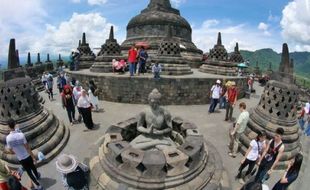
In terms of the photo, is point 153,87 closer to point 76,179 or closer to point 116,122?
point 116,122

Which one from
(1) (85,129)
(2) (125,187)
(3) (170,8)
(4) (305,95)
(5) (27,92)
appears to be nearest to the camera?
(2) (125,187)

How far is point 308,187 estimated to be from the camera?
17.3ft

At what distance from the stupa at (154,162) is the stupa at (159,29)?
1701 centimetres

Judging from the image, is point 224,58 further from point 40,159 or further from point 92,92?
point 40,159

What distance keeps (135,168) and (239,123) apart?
11.2 feet

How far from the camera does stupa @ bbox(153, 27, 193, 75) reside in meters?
13.8

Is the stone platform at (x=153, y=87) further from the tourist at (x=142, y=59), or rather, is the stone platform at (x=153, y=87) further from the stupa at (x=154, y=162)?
the stupa at (x=154, y=162)

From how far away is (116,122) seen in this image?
9.03 metres

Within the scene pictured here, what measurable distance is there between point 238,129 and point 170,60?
8.67m

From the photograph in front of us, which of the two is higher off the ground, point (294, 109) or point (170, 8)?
point (170, 8)

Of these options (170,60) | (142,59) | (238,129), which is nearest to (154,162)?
(238,129)

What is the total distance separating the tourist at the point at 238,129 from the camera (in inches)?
237

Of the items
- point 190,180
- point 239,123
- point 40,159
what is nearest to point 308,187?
point 239,123

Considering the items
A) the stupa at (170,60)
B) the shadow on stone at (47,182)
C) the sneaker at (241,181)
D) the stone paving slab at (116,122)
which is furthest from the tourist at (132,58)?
the sneaker at (241,181)
